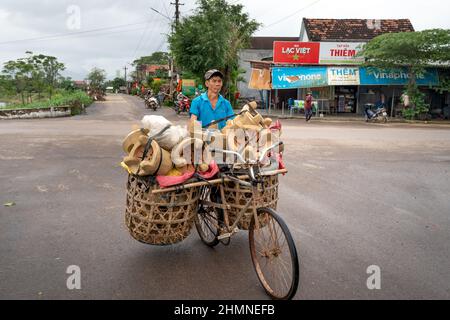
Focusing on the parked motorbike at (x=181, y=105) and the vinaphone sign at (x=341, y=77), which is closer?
the parked motorbike at (x=181, y=105)

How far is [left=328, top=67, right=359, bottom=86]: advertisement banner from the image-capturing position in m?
23.7

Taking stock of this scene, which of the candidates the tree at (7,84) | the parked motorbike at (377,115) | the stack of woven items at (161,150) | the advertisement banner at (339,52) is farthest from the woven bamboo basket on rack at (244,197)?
the tree at (7,84)

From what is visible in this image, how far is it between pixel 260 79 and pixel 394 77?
8.10 metres

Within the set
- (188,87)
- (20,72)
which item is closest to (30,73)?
(20,72)

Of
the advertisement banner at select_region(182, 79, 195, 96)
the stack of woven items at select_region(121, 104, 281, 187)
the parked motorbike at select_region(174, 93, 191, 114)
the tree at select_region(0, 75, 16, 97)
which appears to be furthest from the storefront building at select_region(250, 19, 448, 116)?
the tree at select_region(0, 75, 16, 97)

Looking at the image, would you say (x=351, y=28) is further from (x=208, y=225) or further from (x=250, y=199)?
(x=250, y=199)

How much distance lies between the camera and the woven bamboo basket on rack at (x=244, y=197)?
3613mm

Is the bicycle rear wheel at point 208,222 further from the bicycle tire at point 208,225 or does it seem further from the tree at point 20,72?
the tree at point 20,72

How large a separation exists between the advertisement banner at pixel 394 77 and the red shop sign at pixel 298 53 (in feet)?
10.2

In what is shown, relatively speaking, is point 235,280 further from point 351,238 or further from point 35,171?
point 35,171

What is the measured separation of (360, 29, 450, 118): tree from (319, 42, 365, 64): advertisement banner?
1.70 meters

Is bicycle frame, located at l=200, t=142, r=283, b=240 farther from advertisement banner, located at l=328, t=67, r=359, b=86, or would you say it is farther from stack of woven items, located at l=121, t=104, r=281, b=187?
A: advertisement banner, located at l=328, t=67, r=359, b=86

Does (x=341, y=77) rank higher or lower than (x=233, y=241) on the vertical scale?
higher

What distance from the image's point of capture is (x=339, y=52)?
2512 centimetres
